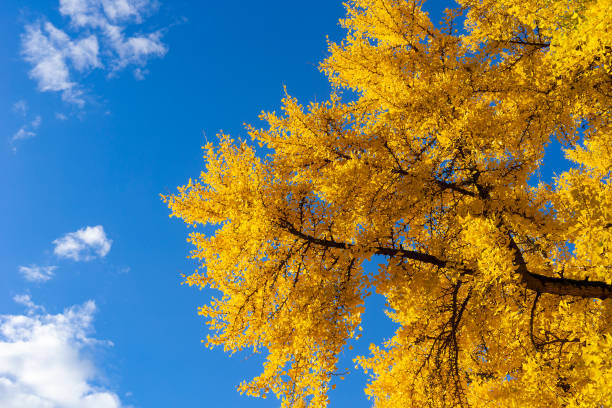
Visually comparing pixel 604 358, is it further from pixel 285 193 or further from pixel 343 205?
pixel 285 193

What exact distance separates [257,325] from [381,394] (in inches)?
131

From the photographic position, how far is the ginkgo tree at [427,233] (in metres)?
5.84

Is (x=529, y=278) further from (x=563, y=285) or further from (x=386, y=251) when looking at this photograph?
(x=386, y=251)

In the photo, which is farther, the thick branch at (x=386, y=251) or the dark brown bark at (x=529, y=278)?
the thick branch at (x=386, y=251)

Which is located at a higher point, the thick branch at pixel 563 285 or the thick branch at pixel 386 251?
the thick branch at pixel 386 251

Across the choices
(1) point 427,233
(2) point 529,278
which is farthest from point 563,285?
(1) point 427,233

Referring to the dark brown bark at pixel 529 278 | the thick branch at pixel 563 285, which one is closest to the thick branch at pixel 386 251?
the dark brown bark at pixel 529 278

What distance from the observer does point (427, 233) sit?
7.43 meters

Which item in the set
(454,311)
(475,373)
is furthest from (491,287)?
(475,373)

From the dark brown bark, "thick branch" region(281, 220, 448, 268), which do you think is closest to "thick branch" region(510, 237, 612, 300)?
the dark brown bark

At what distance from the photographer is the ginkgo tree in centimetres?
584

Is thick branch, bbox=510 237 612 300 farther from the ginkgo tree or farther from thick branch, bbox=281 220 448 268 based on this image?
thick branch, bbox=281 220 448 268

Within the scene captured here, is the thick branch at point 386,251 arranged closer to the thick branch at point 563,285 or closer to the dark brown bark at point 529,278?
the dark brown bark at point 529,278

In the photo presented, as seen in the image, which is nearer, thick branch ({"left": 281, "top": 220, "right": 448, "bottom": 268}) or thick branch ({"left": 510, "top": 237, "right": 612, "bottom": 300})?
thick branch ({"left": 510, "top": 237, "right": 612, "bottom": 300})
